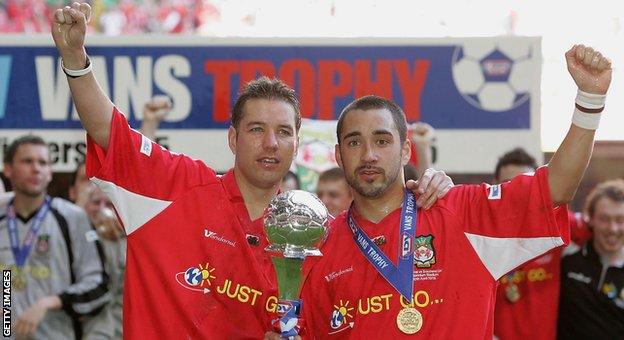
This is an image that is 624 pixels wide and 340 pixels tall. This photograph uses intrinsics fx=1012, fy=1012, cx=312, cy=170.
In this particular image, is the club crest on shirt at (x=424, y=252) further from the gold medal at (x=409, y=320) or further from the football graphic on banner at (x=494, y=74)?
the football graphic on banner at (x=494, y=74)

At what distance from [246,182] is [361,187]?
0.57 metres

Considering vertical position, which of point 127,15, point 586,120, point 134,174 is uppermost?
point 127,15

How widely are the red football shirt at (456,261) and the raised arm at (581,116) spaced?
0.35 ft

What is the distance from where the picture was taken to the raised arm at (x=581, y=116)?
3809 millimetres

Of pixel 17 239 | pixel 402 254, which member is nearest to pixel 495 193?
pixel 402 254

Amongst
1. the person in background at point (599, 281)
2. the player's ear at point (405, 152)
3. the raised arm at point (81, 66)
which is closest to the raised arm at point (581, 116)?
the player's ear at point (405, 152)

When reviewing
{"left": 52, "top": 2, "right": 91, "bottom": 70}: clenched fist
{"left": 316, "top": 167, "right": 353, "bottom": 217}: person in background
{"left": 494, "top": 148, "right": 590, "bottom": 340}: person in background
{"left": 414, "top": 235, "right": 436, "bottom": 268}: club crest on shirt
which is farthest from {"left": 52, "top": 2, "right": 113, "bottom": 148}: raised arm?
{"left": 494, "top": 148, "right": 590, "bottom": 340}: person in background

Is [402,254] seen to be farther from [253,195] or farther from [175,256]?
[175,256]

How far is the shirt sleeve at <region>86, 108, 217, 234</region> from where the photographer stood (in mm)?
4156

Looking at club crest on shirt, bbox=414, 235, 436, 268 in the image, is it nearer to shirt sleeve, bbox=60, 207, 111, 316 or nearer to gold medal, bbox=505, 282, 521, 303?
gold medal, bbox=505, 282, 521, 303

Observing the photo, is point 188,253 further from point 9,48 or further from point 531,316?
point 9,48

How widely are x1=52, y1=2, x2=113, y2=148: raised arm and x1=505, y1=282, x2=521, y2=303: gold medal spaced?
3.14 metres

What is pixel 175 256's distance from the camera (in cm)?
424

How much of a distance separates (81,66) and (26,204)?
117 inches
